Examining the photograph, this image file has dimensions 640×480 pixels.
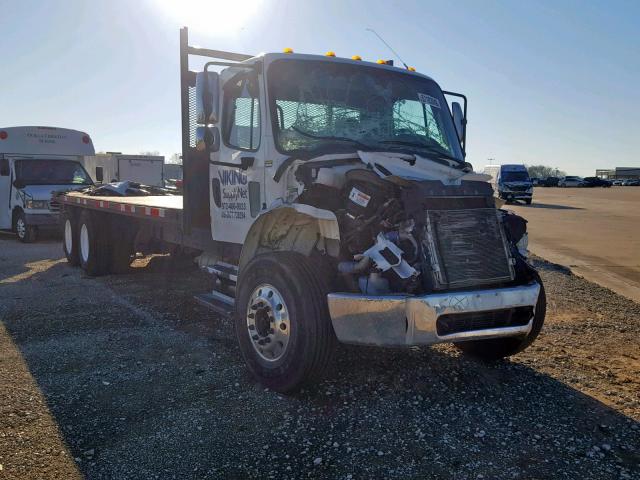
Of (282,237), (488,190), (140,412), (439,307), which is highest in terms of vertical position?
(488,190)

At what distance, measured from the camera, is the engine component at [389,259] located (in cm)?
376

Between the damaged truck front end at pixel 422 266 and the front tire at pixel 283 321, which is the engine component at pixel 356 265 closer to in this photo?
the damaged truck front end at pixel 422 266

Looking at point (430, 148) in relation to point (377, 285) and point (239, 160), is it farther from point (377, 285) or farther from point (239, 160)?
point (377, 285)

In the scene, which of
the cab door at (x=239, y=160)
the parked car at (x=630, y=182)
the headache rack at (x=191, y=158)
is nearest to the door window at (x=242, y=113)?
the cab door at (x=239, y=160)

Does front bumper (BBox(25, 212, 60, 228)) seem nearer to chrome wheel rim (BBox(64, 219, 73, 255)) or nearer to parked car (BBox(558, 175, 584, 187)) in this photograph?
chrome wheel rim (BBox(64, 219, 73, 255))

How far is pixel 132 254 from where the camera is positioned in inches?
366

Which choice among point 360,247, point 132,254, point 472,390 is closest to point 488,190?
point 360,247

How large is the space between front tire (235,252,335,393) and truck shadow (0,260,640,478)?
0.72 feet

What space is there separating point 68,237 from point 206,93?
21.8ft

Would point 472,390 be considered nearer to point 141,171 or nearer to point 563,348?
point 563,348

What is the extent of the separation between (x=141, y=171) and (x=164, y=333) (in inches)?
681

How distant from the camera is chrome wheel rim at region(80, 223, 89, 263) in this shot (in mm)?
9234

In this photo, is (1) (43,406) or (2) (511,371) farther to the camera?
(2) (511,371)

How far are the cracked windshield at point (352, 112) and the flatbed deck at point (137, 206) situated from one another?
6.80 feet
